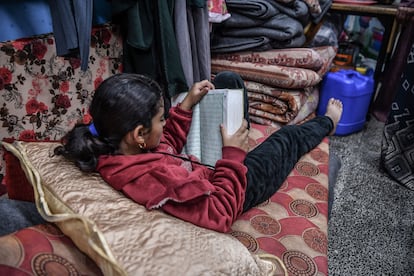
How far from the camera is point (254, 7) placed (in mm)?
1738

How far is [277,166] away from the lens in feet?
3.51

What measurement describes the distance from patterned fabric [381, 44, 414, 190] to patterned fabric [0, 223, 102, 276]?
157 centimetres

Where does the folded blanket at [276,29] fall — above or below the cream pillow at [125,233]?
above

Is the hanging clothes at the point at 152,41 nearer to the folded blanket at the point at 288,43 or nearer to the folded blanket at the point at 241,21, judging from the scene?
the folded blanket at the point at 241,21

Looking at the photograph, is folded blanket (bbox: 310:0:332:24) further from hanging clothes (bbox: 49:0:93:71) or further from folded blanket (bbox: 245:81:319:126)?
hanging clothes (bbox: 49:0:93:71)

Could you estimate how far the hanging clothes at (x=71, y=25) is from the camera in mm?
1030

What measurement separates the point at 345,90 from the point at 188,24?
1090mm

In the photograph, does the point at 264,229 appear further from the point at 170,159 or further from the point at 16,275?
the point at 16,275

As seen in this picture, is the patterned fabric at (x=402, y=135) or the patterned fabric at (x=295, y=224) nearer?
the patterned fabric at (x=295, y=224)

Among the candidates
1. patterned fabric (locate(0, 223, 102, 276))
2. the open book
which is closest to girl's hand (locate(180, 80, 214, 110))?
the open book

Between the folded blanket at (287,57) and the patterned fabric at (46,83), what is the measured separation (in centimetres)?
78

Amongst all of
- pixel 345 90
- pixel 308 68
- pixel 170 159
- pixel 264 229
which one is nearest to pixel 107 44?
pixel 170 159

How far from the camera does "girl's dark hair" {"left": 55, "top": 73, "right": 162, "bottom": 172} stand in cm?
73

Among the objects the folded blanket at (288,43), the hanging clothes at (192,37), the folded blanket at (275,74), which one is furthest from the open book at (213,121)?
the folded blanket at (288,43)
